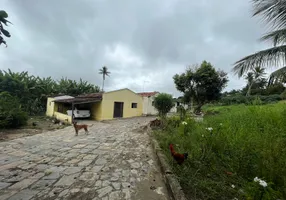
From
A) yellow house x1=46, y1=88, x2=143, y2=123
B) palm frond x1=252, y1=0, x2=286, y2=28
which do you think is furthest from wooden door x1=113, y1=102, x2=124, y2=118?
palm frond x1=252, y1=0, x2=286, y2=28

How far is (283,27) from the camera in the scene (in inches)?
175

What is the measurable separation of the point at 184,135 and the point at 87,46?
10904 mm

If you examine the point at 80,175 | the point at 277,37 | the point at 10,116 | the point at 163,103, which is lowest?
the point at 80,175

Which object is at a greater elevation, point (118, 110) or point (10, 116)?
point (118, 110)

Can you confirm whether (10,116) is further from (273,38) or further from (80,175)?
(273,38)

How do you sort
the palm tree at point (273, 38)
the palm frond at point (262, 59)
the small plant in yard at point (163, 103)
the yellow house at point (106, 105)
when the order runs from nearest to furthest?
the palm tree at point (273, 38) → the palm frond at point (262, 59) → the small plant in yard at point (163, 103) → the yellow house at point (106, 105)

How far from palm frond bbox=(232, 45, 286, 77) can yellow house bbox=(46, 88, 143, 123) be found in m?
13.1

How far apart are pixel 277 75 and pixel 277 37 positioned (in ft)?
3.75

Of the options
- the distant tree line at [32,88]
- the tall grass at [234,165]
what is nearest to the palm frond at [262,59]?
the tall grass at [234,165]

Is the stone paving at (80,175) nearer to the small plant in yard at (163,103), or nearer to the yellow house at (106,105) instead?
the small plant in yard at (163,103)

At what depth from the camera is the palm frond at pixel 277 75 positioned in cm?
440

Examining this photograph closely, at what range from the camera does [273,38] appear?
15.8 feet

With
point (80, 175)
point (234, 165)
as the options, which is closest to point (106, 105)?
point (80, 175)

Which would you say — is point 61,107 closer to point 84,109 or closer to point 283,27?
point 84,109
